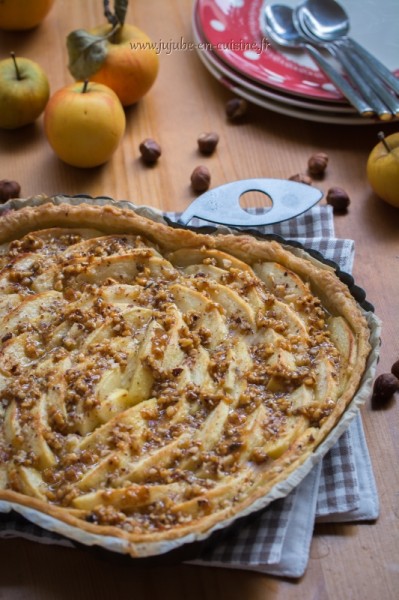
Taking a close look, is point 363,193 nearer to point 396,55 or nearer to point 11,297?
point 396,55

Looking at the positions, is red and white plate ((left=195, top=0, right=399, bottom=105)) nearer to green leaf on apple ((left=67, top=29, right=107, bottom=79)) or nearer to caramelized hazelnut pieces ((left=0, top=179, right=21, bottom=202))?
green leaf on apple ((left=67, top=29, right=107, bottom=79))

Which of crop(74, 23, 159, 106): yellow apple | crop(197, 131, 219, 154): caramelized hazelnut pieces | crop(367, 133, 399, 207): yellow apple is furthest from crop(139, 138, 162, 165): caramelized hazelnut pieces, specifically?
crop(367, 133, 399, 207): yellow apple

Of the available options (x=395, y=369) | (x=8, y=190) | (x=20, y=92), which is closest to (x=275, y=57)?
(x=20, y=92)

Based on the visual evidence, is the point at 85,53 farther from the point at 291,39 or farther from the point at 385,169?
the point at 385,169

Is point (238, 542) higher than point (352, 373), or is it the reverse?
point (352, 373)

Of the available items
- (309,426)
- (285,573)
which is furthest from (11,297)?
(285,573)

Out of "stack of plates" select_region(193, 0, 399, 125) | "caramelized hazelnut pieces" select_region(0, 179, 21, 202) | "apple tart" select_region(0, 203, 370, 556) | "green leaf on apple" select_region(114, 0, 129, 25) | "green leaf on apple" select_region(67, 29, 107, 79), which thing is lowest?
"caramelized hazelnut pieces" select_region(0, 179, 21, 202)
